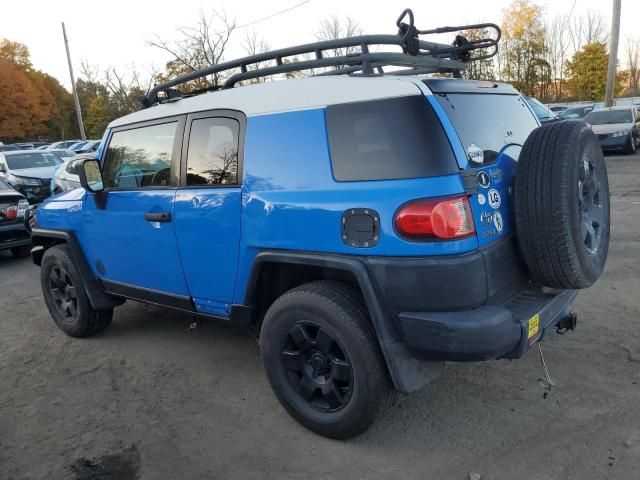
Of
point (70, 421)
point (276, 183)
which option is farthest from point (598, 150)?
point (70, 421)

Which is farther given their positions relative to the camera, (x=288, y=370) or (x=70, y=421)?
(x=70, y=421)

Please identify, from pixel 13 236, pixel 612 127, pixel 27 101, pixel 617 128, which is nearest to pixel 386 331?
pixel 13 236

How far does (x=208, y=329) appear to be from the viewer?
4711mm

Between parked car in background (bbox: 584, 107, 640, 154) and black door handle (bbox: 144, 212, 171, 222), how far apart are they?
51.0 ft

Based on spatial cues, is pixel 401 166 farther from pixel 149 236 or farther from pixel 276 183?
pixel 149 236

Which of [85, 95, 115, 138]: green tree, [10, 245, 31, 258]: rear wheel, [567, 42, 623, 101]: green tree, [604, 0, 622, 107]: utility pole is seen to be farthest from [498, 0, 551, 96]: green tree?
[10, 245, 31, 258]: rear wheel

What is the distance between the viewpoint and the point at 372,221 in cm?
253

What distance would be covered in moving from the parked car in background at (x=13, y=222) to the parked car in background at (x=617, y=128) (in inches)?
591

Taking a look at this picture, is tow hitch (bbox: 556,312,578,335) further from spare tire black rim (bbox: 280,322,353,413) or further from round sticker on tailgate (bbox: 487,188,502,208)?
spare tire black rim (bbox: 280,322,353,413)

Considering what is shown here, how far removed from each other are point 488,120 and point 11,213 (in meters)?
8.07

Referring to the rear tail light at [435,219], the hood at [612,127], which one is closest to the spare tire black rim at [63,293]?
the rear tail light at [435,219]

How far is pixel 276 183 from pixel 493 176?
1.14 meters

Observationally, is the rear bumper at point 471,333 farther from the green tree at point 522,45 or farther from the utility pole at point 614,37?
the green tree at point 522,45

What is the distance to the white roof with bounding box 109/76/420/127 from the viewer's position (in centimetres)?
262
